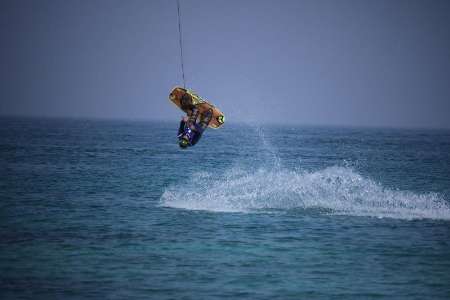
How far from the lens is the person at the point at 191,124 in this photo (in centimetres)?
3133

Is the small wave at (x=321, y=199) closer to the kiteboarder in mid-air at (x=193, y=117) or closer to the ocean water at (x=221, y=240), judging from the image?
the ocean water at (x=221, y=240)

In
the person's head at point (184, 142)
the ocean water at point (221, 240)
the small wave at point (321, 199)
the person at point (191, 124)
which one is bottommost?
the ocean water at point (221, 240)

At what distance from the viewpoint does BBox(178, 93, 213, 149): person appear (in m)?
31.3

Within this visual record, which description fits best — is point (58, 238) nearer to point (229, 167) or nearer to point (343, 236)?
point (343, 236)

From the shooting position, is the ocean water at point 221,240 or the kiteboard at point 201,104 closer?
the ocean water at point 221,240

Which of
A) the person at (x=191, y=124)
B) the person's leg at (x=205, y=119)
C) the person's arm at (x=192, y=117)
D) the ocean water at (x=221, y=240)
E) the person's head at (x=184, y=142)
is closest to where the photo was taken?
the ocean water at (x=221, y=240)

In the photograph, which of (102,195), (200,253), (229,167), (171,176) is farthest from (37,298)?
(229,167)

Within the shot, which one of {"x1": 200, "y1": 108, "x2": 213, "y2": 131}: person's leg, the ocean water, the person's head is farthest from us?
{"x1": 200, "y1": 108, "x2": 213, "y2": 131}: person's leg


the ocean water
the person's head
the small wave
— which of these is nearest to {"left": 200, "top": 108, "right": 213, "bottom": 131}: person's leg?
the person's head

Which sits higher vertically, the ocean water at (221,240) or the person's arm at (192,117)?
the person's arm at (192,117)

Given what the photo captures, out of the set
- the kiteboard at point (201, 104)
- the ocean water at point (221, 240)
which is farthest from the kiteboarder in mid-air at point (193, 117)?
the ocean water at point (221, 240)

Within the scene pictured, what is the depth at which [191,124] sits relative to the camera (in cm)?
3153

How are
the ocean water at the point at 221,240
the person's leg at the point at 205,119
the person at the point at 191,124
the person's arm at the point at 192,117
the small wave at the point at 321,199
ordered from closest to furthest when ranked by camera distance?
1. the ocean water at the point at 221,240
2. the person at the point at 191,124
3. the person's arm at the point at 192,117
4. the person's leg at the point at 205,119
5. the small wave at the point at 321,199

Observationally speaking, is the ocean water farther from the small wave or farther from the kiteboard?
the kiteboard
